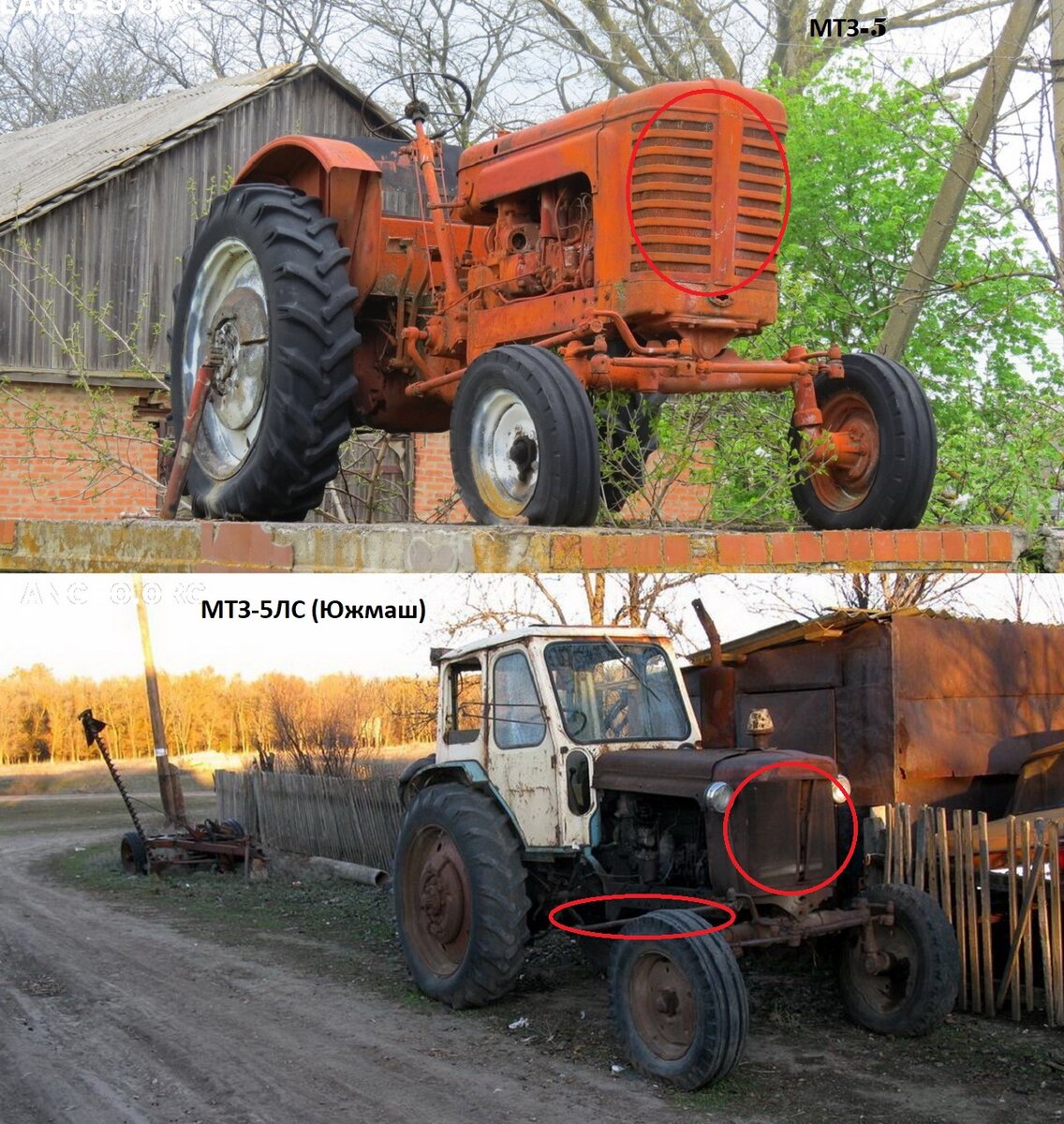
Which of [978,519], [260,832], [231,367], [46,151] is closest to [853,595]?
[978,519]

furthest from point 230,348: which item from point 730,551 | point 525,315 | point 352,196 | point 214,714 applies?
point 214,714

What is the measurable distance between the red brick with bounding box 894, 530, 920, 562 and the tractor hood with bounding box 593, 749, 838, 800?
1006 millimetres

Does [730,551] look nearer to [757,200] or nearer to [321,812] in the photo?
[757,200]

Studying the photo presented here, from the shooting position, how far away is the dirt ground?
554cm

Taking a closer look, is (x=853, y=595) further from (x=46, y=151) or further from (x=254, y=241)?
(x=46, y=151)

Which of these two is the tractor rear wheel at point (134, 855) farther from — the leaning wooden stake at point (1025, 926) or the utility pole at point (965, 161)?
the leaning wooden stake at point (1025, 926)

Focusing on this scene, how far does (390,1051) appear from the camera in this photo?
6.41m

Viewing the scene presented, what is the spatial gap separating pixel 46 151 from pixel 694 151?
56.5 feet

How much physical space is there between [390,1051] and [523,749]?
1.57 m

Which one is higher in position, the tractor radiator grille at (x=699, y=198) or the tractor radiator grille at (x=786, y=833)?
the tractor radiator grille at (x=699, y=198)

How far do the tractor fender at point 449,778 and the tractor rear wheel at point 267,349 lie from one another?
1.60 meters

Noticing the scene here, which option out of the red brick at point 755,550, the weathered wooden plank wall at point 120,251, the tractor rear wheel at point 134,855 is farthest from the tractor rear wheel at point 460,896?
the weathered wooden plank wall at point 120,251

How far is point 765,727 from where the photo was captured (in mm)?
6652

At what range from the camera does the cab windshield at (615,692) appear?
7176 millimetres
